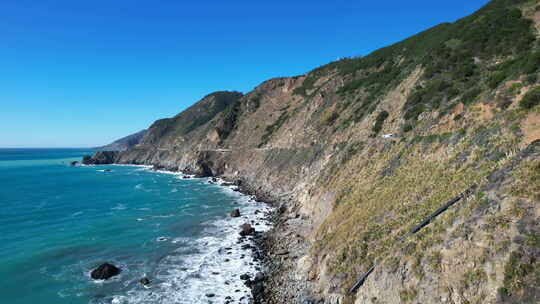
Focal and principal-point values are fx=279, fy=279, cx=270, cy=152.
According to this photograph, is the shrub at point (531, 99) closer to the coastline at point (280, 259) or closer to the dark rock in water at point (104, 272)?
the coastline at point (280, 259)

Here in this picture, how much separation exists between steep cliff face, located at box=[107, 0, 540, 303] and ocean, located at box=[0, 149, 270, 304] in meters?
5.52

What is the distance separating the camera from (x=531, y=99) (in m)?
17.0

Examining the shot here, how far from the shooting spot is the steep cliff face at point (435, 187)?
11.9m

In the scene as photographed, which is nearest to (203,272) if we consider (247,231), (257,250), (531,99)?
(257,250)

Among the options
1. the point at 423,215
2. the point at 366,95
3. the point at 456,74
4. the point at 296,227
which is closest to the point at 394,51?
the point at 366,95

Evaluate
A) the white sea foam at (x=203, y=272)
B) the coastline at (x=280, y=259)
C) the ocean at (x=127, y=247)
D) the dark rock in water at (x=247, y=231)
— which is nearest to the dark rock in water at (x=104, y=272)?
the ocean at (x=127, y=247)

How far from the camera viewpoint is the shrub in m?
16.9

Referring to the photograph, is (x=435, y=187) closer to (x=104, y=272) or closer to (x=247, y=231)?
(x=247, y=231)

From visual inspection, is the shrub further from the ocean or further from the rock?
the ocean

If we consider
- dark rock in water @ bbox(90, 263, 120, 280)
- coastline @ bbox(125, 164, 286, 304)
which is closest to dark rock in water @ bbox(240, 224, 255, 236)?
coastline @ bbox(125, 164, 286, 304)

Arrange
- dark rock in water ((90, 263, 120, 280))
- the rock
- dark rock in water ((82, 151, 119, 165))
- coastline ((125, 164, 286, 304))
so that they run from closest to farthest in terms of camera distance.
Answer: coastline ((125, 164, 286, 304)) < the rock < dark rock in water ((90, 263, 120, 280)) < dark rock in water ((82, 151, 119, 165))

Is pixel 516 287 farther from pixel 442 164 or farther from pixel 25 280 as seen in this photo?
pixel 25 280

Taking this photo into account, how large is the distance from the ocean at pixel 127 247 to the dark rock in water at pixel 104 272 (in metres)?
0.55

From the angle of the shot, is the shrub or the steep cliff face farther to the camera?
the shrub
